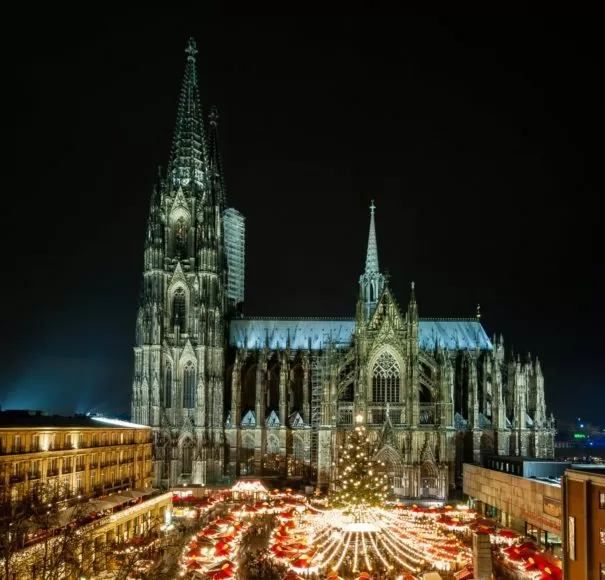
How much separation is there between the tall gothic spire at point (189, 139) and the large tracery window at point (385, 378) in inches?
1234

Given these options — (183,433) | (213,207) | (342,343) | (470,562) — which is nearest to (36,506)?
(470,562)

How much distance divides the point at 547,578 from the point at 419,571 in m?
7.97

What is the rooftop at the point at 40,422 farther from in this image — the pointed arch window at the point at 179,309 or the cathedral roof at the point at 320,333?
the cathedral roof at the point at 320,333

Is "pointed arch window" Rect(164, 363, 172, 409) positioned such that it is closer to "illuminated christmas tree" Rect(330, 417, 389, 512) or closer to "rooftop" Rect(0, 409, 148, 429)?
"rooftop" Rect(0, 409, 148, 429)

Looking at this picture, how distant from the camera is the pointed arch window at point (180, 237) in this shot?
323 ft

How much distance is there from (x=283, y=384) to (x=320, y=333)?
11.3m

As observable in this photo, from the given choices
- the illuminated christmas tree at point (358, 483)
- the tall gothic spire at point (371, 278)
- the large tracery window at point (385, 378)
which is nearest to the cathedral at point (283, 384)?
the large tracery window at point (385, 378)

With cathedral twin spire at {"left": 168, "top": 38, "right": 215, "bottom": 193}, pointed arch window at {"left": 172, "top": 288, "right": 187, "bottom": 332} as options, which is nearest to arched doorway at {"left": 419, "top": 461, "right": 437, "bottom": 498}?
pointed arch window at {"left": 172, "top": 288, "right": 187, "bottom": 332}

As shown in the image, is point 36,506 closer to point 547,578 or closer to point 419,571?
point 419,571

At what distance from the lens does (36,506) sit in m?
40.3

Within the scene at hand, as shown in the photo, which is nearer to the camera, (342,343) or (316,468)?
(316,468)

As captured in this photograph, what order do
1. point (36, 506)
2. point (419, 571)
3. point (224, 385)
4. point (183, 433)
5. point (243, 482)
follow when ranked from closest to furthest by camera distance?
point (36, 506), point (419, 571), point (243, 482), point (183, 433), point (224, 385)

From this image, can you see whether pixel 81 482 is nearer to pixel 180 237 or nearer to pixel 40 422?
pixel 40 422

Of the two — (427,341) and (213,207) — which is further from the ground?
(213,207)
